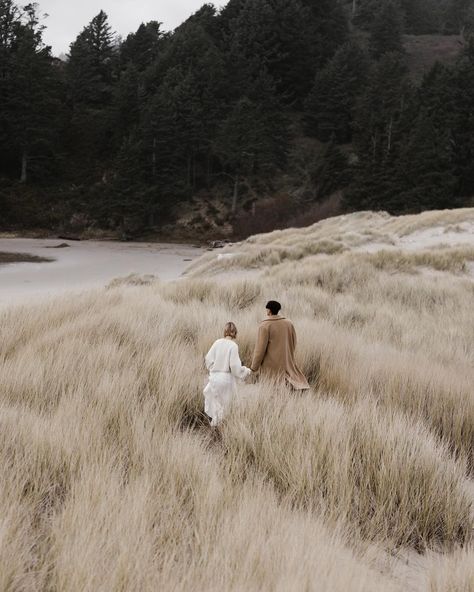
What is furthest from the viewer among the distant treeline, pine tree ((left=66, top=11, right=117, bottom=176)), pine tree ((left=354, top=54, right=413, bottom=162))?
pine tree ((left=66, top=11, right=117, bottom=176))

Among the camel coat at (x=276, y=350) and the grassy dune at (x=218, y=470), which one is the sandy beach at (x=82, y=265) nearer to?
the grassy dune at (x=218, y=470)

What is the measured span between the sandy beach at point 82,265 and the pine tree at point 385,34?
49378 millimetres

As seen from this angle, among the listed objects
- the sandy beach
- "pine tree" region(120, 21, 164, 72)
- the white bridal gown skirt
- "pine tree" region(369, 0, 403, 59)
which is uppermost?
"pine tree" region(369, 0, 403, 59)

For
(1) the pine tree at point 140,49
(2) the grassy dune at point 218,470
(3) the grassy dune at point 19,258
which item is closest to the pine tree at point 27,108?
(1) the pine tree at point 140,49

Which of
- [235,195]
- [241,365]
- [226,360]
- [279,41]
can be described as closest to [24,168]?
[235,195]

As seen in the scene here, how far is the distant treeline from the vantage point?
3753cm

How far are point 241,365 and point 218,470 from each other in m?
1.49

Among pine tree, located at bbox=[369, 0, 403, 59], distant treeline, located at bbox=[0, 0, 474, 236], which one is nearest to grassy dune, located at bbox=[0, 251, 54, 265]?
distant treeline, located at bbox=[0, 0, 474, 236]

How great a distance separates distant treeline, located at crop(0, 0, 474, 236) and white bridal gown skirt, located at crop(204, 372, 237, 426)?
3509 centimetres

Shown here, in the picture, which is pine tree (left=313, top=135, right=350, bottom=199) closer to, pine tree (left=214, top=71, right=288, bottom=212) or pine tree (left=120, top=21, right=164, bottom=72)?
pine tree (left=214, top=71, right=288, bottom=212)

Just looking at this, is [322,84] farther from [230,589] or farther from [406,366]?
[230,589]

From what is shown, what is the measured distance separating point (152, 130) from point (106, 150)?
301 inches

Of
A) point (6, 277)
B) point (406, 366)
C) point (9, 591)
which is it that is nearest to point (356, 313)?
point (406, 366)

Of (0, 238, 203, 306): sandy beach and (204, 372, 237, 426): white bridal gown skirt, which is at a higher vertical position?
(204, 372, 237, 426): white bridal gown skirt
